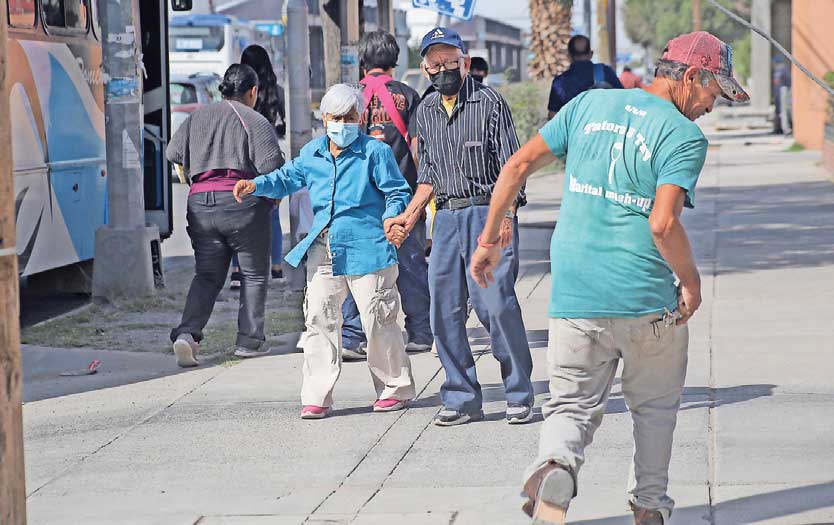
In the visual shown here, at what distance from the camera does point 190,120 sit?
9.18 meters

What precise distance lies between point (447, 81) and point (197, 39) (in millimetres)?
30613

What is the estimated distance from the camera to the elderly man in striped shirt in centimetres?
714

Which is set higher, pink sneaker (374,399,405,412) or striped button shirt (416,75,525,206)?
striped button shirt (416,75,525,206)

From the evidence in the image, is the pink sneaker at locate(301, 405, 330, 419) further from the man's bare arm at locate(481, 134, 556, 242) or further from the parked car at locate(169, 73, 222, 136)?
the parked car at locate(169, 73, 222, 136)

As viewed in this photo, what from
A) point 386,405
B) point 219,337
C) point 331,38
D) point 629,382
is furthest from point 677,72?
point 331,38

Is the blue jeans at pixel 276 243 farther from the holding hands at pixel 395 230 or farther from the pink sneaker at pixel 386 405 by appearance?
the holding hands at pixel 395 230

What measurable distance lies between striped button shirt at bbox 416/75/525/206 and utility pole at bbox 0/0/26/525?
113 inches

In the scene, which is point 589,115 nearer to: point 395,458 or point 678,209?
point 678,209

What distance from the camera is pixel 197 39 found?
36.9 meters

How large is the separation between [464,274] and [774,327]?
10.8 feet

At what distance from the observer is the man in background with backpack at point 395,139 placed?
29.9 feet

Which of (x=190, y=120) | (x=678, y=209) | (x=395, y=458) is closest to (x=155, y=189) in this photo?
(x=190, y=120)

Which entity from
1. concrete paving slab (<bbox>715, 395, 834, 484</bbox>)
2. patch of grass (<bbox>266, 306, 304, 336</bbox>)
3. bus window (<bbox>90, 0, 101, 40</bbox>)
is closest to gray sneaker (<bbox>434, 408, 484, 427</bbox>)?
concrete paving slab (<bbox>715, 395, 834, 484</bbox>)

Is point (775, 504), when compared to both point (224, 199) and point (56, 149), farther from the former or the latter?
point (56, 149)
